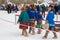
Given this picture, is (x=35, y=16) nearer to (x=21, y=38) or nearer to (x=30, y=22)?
(x=30, y=22)

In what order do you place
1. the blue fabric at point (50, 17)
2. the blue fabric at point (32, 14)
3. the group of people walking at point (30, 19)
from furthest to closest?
the blue fabric at point (32, 14) < the group of people walking at point (30, 19) < the blue fabric at point (50, 17)

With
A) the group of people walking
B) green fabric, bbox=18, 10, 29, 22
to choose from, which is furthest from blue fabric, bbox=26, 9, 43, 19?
green fabric, bbox=18, 10, 29, 22

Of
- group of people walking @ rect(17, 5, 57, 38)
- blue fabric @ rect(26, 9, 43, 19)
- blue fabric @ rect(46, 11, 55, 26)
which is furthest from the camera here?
blue fabric @ rect(26, 9, 43, 19)

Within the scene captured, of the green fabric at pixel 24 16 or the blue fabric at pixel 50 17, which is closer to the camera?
the blue fabric at pixel 50 17

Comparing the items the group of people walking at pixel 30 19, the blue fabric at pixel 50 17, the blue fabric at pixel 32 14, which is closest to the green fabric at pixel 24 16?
the group of people walking at pixel 30 19

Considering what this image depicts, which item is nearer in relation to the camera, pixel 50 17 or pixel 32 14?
pixel 50 17

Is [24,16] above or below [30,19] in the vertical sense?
above

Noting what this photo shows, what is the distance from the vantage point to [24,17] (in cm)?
1241

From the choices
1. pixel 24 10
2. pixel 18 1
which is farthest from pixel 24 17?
pixel 18 1

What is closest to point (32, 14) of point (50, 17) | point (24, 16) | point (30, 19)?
point (30, 19)

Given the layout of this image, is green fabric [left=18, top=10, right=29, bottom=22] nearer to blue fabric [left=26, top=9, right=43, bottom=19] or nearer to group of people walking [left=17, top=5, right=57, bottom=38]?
group of people walking [left=17, top=5, right=57, bottom=38]

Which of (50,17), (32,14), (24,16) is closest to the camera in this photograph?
(50,17)

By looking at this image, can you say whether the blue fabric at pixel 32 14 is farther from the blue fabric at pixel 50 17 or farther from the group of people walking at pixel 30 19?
the blue fabric at pixel 50 17

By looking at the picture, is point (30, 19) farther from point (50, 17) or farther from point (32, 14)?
point (50, 17)
